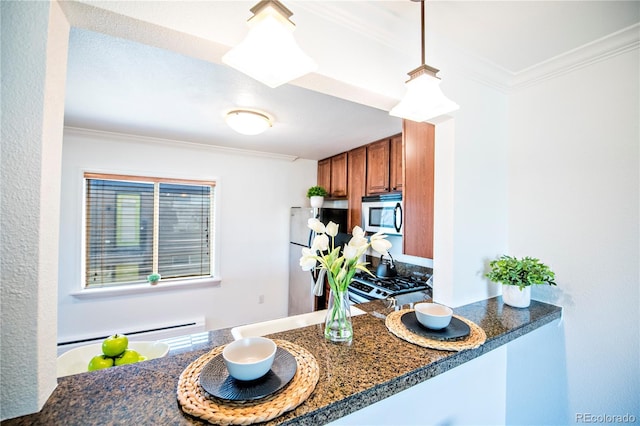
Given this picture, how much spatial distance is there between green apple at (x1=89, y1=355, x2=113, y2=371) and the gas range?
176 centimetres

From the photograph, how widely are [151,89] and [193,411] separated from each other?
1.95 metres

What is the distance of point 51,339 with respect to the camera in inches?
26.8

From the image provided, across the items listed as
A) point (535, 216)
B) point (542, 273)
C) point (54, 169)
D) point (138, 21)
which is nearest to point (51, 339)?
point (54, 169)

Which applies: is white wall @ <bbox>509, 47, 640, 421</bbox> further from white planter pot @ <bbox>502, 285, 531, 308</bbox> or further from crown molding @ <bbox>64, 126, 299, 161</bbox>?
crown molding @ <bbox>64, 126, 299, 161</bbox>

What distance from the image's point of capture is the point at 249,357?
0.80 metres

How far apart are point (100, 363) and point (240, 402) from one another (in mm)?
671

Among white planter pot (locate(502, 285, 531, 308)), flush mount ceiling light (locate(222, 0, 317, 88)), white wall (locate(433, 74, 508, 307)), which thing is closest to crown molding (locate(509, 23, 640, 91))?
white wall (locate(433, 74, 508, 307))

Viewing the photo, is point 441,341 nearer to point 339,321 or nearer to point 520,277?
point 339,321

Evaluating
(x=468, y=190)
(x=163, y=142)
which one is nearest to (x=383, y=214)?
(x=468, y=190)

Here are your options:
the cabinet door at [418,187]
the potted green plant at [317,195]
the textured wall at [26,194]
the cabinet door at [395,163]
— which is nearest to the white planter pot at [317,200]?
the potted green plant at [317,195]

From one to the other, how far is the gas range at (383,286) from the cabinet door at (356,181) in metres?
0.76

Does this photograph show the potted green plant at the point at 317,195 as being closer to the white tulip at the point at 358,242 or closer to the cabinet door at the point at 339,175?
the cabinet door at the point at 339,175

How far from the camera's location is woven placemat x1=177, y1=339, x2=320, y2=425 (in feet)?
2.00

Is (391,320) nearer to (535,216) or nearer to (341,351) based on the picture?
(341,351)
